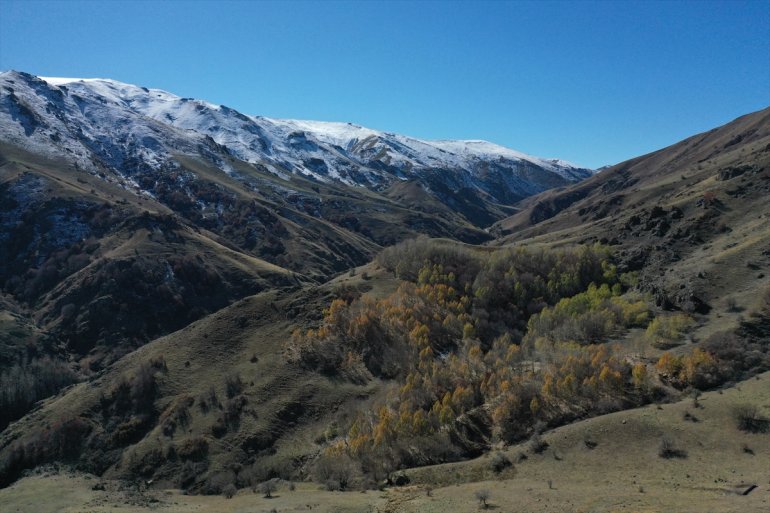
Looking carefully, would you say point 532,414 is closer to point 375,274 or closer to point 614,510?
point 614,510

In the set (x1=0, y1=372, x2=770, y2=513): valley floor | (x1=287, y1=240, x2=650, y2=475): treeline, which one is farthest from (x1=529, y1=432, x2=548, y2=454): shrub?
(x1=287, y1=240, x2=650, y2=475): treeline

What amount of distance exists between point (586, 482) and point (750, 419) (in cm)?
2640

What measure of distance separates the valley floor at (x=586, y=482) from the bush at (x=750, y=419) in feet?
3.10

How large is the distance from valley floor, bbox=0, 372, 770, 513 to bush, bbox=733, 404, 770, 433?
3.10ft

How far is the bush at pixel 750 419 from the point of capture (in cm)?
6719

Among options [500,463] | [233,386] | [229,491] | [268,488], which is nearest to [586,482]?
[500,463]

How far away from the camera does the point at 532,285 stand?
6048 inches

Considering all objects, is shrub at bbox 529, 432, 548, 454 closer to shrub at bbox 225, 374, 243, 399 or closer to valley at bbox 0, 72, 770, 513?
valley at bbox 0, 72, 770, 513

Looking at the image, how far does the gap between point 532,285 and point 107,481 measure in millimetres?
117380

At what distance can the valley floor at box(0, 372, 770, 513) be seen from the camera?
52.9 m

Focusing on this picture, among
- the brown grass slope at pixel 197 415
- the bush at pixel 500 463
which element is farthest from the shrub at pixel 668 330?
the brown grass slope at pixel 197 415

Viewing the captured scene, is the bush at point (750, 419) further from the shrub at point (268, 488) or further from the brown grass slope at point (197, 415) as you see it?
the shrub at point (268, 488)

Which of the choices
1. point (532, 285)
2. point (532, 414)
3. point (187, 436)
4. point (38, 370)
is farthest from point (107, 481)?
point (532, 285)

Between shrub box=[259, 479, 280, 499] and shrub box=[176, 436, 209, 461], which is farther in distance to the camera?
shrub box=[176, 436, 209, 461]
